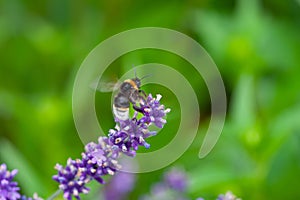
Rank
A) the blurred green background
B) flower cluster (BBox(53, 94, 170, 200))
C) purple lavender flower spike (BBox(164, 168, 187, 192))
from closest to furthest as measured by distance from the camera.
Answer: flower cluster (BBox(53, 94, 170, 200)) < purple lavender flower spike (BBox(164, 168, 187, 192)) < the blurred green background

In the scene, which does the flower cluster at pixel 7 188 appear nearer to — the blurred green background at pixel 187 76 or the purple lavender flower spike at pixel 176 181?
the purple lavender flower spike at pixel 176 181

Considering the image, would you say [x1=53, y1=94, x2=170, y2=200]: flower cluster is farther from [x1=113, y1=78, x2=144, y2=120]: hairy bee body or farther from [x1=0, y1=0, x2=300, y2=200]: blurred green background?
[x1=0, y1=0, x2=300, y2=200]: blurred green background

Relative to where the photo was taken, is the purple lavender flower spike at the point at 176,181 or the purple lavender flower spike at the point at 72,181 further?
the purple lavender flower spike at the point at 176,181

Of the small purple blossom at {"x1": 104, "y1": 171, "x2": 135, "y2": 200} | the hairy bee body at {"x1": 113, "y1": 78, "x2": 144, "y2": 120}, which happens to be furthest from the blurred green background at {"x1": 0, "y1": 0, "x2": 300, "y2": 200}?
the hairy bee body at {"x1": 113, "y1": 78, "x2": 144, "y2": 120}

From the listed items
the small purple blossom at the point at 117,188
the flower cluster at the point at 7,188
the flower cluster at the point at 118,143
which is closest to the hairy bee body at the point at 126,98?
the flower cluster at the point at 118,143

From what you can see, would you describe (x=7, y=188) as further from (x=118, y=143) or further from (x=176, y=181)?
(x=176, y=181)

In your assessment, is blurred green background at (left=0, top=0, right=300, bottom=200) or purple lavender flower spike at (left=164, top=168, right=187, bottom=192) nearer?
purple lavender flower spike at (left=164, top=168, right=187, bottom=192)
